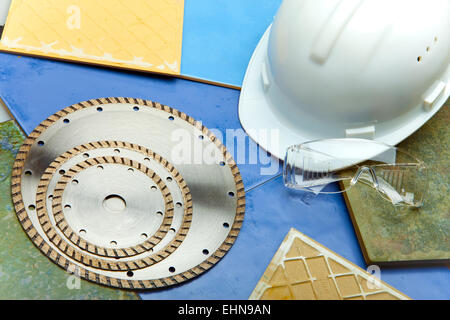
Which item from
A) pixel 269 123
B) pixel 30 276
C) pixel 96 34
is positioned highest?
pixel 96 34

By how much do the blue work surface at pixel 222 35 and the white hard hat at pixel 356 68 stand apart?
19cm

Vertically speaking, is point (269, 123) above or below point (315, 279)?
above

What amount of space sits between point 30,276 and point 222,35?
0.94m

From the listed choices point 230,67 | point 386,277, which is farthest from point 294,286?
point 230,67

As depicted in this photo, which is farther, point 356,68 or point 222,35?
point 222,35

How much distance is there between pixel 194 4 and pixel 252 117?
0.48m

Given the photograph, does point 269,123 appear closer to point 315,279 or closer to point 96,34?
point 315,279

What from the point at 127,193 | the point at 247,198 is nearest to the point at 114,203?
the point at 127,193

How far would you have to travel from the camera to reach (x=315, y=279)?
1206 mm

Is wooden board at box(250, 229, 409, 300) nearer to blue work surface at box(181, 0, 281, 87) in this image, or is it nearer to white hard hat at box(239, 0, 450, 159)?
white hard hat at box(239, 0, 450, 159)

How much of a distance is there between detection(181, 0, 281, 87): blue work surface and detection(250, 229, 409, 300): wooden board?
566mm

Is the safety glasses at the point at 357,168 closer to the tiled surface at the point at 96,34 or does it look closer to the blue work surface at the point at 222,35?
the blue work surface at the point at 222,35

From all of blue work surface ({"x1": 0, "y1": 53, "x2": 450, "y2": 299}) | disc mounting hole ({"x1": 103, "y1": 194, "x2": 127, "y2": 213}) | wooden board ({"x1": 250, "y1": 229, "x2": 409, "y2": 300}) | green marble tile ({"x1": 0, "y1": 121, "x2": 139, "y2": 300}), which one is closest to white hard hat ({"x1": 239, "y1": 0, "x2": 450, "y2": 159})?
blue work surface ({"x1": 0, "y1": 53, "x2": 450, "y2": 299})
